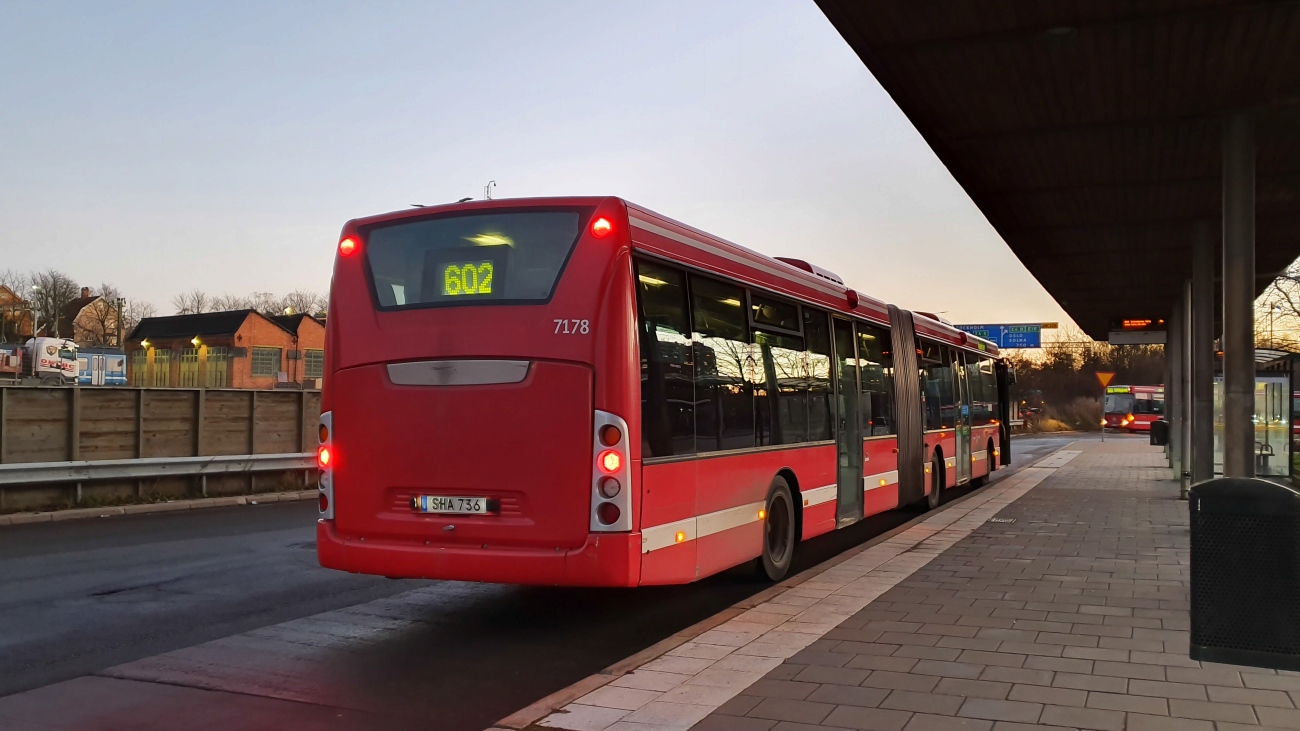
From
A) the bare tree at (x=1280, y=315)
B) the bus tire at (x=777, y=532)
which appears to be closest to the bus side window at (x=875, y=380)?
the bus tire at (x=777, y=532)

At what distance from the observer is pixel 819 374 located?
36.8 feet

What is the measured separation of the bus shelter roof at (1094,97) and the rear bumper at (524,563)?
430cm

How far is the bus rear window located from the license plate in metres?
1.39

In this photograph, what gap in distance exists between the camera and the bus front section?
23.0 ft

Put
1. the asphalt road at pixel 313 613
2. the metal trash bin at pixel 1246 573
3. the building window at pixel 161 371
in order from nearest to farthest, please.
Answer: the metal trash bin at pixel 1246 573, the asphalt road at pixel 313 613, the building window at pixel 161 371

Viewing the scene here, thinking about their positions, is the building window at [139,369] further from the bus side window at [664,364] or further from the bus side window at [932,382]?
the bus side window at [664,364]

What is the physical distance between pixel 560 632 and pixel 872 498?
6.07m

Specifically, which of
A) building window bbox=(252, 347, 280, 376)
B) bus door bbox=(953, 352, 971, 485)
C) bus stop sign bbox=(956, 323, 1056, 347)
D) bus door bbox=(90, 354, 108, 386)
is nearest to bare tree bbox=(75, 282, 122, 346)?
building window bbox=(252, 347, 280, 376)

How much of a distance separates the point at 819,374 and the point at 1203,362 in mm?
8537

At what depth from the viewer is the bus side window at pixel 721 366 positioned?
8250 millimetres

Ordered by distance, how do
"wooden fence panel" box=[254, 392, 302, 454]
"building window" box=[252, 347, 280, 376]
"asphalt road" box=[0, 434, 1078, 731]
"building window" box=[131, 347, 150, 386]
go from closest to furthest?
"asphalt road" box=[0, 434, 1078, 731]
"wooden fence panel" box=[254, 392, 302, 454]
"building window" box=[131, 347, 150, 386]
"building window" box=[252, 347, 280, 376]

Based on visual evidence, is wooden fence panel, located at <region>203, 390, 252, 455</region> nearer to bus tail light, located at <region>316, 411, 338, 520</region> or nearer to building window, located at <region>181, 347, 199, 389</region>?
building window, located at <region>181, 347, 199, 389</region>

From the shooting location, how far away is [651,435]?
24.1ft

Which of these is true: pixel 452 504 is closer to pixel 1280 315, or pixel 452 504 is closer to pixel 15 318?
pixel 1280 315
